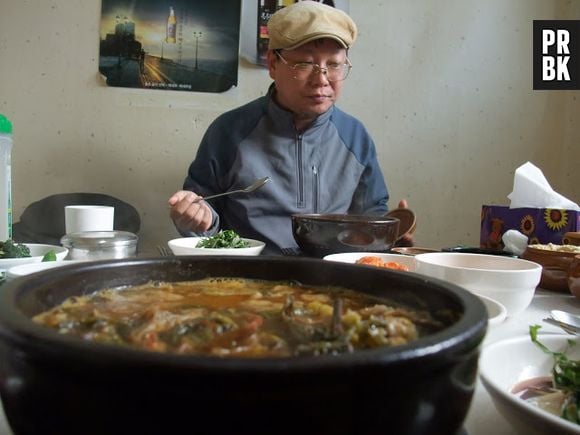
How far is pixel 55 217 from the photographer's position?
8.48 feet

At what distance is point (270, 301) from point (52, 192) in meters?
2.52

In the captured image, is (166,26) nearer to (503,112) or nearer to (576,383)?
(503,112)

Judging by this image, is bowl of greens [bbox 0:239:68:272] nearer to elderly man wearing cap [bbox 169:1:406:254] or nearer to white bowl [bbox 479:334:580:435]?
elderly man wearing cap [bbox 169:1:406:254]

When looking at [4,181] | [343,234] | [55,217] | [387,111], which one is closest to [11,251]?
[4,181]

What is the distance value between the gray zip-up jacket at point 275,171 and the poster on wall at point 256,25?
1.76 feet

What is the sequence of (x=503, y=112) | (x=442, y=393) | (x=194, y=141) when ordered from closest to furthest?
(x=442, y=393)
(x=194, y=141)
(x=503, y=112)

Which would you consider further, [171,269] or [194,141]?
[194,141]

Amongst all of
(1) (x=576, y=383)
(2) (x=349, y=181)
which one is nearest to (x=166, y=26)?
(2) (x=349, y=181)

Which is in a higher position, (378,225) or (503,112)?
(503,112)

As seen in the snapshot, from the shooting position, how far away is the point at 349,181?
8.34ft

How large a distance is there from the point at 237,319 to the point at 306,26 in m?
1.84

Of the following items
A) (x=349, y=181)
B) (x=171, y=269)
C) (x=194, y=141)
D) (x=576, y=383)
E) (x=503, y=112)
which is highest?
(x=503, y=112)

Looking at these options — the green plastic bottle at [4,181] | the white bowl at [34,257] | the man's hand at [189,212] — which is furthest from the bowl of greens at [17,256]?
the man's hand at [189,212]

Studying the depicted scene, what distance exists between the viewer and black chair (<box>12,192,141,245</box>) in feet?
7.88
